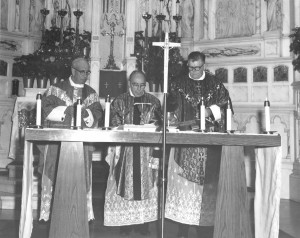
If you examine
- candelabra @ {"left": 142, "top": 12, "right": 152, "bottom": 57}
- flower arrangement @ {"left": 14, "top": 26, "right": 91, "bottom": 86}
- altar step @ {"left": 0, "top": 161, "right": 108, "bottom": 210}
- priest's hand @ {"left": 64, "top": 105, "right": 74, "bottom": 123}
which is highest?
candelabra @ {"left": 142, "top": 12, "right": 152, "bottom": 57}

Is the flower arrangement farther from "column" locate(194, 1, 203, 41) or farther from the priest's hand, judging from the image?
the priest's hand

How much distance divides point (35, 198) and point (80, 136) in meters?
3.37

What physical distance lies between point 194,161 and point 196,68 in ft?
3.48

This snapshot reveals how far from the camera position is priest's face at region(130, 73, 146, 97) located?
5097 millimetres

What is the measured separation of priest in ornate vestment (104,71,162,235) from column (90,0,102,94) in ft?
14.3

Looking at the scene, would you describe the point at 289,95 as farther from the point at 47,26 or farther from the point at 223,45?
the point at 47,26

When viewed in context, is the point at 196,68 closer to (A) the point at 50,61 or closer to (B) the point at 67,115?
(B) the point at 67,115

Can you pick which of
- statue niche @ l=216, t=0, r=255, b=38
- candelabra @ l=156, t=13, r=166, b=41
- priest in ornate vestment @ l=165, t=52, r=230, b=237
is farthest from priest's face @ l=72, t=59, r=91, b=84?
statue niche @ l=216, t=0, r=255, b=38

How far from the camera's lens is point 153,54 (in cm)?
934

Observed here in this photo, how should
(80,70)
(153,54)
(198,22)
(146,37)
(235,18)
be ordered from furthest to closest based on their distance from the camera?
(198,22) < (146,37) < (235,18) < (153,54) < (80,70)

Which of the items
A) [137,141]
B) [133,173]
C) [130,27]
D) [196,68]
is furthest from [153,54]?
[137,141]

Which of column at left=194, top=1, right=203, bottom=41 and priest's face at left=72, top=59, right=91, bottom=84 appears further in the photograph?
column at left=194, top=1, right=203, bottom=41

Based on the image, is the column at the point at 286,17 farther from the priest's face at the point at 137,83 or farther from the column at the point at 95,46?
the priest's face at the point at 137,83

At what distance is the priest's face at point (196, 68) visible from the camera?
4848 mm
